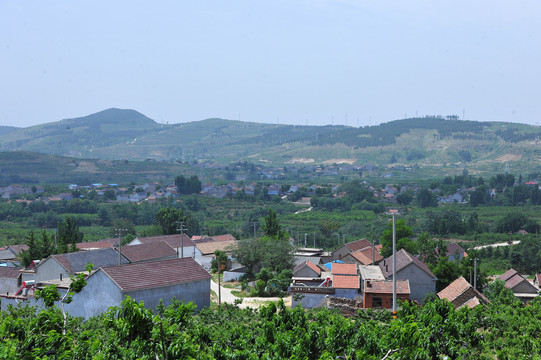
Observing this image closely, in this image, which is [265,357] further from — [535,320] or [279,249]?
[279,249]

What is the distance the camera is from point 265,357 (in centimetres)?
1728

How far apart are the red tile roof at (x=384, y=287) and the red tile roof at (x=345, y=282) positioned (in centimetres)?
90

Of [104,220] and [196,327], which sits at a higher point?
[196,327]

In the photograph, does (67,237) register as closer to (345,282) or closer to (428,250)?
(345,282)

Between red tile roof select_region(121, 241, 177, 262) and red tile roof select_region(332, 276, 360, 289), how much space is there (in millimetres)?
14108

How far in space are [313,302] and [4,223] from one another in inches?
2605

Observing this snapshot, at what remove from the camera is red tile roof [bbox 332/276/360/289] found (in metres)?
34.4

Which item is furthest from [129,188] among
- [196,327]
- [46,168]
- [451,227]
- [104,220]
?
[196,327]

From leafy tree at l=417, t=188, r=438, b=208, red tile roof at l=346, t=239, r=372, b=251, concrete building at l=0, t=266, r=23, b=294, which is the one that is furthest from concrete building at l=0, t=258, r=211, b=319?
leafy tree at l=417, t=188, r=438, b=208

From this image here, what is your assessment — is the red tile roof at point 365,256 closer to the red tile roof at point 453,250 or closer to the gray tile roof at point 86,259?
the red tile roof at point 453,250

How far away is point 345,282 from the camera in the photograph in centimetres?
3488

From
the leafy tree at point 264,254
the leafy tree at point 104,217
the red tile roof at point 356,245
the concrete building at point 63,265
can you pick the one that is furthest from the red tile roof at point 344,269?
the leafy tree at point 104,217

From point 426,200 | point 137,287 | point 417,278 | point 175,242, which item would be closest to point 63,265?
point 137,287

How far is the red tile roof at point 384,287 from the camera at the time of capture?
107 feet
